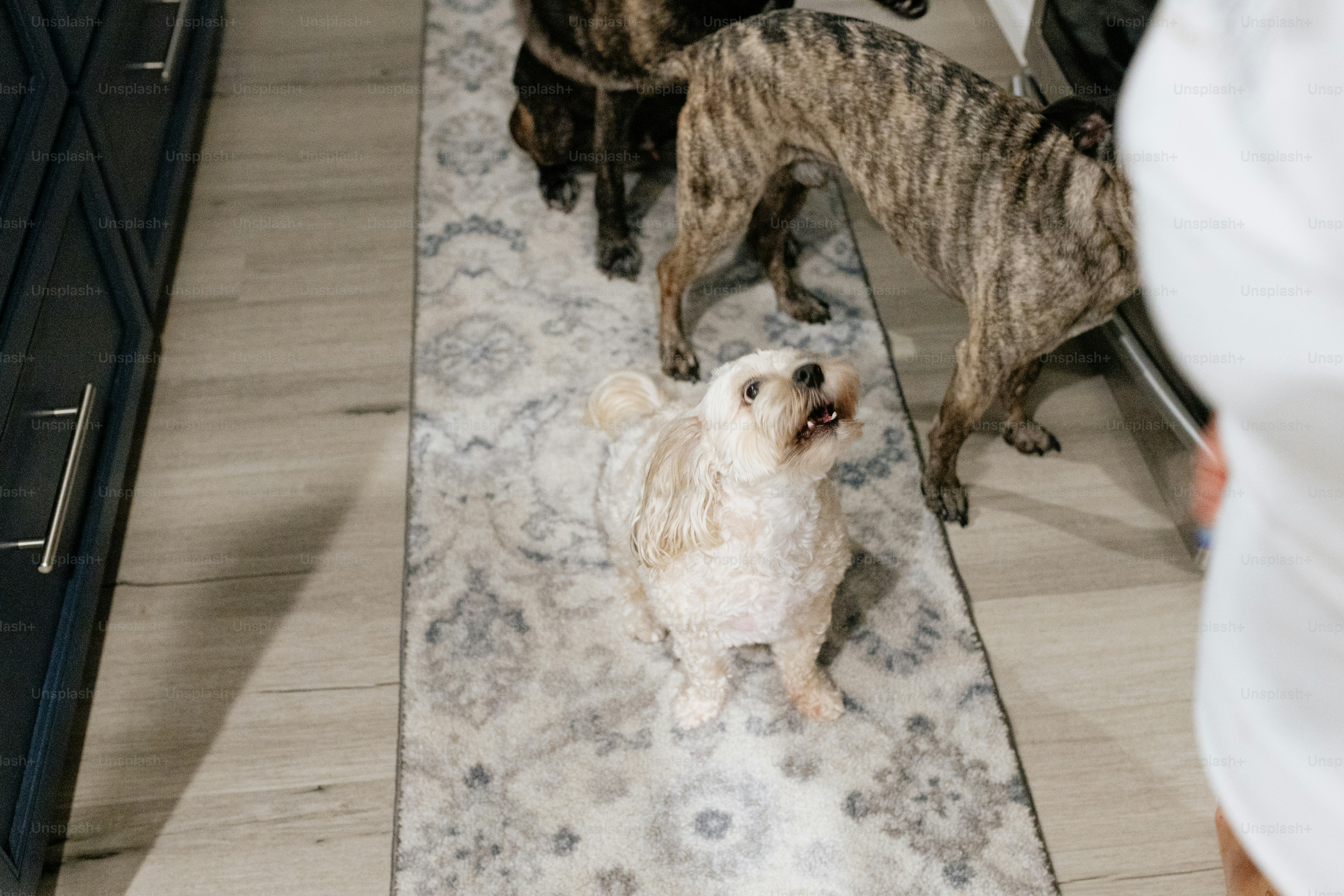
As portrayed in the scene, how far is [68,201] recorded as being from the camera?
1514mm

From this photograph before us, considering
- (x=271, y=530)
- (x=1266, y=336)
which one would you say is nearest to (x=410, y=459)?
(x=271, y=530)

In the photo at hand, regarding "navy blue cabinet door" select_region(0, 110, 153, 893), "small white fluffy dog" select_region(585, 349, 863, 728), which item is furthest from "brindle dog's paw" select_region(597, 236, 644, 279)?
"navy blue cabinet door" select_region(0, 110, 153, 893)

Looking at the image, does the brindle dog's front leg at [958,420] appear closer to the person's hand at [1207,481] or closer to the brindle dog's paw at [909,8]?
the person's hand at [1207,481]

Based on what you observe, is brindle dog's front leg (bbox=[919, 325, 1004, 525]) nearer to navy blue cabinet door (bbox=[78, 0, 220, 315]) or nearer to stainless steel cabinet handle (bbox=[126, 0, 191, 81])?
navy blue cabinet door (bbox=[78, 0, 220, 315])

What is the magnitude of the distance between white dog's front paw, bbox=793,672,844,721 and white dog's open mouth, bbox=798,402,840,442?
49cm

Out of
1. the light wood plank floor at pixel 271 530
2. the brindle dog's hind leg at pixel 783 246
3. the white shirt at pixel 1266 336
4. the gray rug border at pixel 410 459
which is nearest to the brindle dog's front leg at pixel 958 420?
the gray rug border at pixel 410 459

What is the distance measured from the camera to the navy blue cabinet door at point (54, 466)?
1.28 meters

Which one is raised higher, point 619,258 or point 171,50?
point 171,50

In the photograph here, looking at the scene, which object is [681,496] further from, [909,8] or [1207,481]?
[909,8]

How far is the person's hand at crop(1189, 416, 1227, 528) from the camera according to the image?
3.95ft

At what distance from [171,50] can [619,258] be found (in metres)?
0.95

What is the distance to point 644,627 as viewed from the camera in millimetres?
1557

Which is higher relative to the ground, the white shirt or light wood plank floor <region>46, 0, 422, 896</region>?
the white shirt

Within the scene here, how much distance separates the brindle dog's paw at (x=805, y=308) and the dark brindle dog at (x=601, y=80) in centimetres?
1
